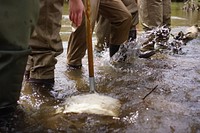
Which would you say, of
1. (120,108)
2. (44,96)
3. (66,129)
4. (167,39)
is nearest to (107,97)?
(120,108)

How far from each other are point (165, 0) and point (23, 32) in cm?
382

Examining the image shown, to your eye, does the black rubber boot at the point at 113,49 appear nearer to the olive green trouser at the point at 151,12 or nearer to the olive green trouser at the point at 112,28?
the olive green trouser at the point at 112,28

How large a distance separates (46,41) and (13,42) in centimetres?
85

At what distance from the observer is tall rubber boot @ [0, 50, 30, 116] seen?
73.2 inches

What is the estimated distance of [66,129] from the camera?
1.99 m

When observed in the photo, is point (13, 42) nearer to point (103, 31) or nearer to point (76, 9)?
point (76, 9)

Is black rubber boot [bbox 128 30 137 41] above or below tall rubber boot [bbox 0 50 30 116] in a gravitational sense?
below

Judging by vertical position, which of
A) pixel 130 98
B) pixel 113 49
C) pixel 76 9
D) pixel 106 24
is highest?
pixel 76 9

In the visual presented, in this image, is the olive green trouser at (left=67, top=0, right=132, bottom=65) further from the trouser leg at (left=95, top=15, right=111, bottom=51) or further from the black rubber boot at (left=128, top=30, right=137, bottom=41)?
the black rubber boot at (left=128, top=30, right=137, bottom=41)

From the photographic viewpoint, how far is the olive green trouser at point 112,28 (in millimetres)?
3554

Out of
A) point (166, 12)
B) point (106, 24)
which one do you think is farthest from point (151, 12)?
point (166, 12)

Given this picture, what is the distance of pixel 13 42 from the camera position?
1.87 m

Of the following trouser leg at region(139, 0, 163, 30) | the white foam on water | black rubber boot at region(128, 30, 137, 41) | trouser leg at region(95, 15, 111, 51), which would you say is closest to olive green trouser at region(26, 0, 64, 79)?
the white foam on water

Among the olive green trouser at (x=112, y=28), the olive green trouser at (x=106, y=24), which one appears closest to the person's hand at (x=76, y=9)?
the olive green trouser at (x=112, y=28)
